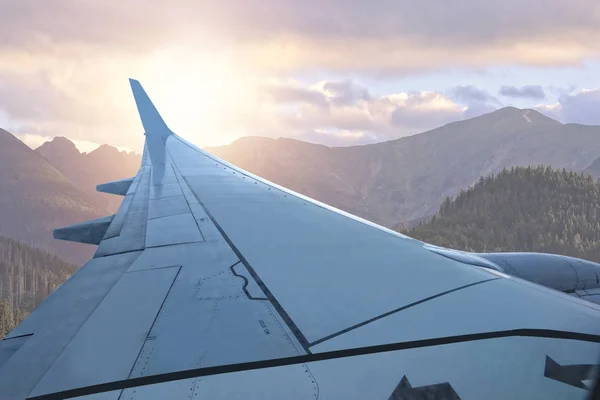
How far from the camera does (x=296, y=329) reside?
5355 mm

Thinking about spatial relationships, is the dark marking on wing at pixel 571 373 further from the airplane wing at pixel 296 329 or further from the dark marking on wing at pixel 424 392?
the dark marking on wing at pixel 424 392

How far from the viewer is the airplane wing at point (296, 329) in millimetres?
4367

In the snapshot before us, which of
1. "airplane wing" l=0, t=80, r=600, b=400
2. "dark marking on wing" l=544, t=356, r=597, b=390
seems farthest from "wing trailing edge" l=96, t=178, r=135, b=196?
"dark marking on wing" l=544, t=356, r=597, b=390

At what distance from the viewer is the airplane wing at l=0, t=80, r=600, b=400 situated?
4367 millimetres

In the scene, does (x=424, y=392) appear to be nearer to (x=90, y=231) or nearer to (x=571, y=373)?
(x=571, y=373)

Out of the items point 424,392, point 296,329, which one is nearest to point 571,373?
point 424,392

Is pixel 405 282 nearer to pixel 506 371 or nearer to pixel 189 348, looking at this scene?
pixel 506 371

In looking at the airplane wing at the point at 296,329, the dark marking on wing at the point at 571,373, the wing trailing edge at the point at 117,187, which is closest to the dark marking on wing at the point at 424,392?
the airplane wing at the point at 296,329

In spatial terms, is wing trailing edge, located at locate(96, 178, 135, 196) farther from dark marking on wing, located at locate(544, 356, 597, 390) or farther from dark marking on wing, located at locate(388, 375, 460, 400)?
dark marking on wing, located at locate(544, 356, 597, 390)

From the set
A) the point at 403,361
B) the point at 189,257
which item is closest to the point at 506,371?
the point at 403,361

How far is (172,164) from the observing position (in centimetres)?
2161

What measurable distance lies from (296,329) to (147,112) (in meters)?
26.5

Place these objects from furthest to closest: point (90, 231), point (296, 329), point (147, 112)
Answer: point (147, 112)
point (90, 231)
point (296, 329)

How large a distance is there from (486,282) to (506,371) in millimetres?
2669
